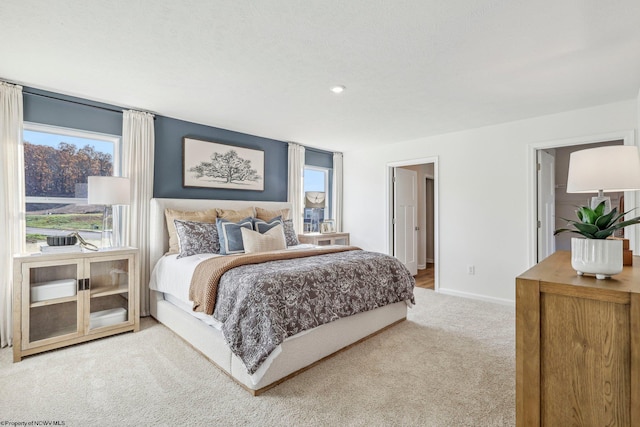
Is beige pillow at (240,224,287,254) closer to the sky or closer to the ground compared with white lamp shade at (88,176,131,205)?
closer to the ground

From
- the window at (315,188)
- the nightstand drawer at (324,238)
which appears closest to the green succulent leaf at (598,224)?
the nightstand drawer at (324,238)

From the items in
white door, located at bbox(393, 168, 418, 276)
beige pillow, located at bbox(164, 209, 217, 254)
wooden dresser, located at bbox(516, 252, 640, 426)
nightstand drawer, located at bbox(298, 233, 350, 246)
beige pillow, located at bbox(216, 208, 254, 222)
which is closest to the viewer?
wooden dresser, located at bbox(516, 252, 640, 426)

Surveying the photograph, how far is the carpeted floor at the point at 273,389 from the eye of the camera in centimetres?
184

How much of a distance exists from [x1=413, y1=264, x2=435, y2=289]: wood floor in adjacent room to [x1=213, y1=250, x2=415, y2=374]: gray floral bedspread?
2.29m

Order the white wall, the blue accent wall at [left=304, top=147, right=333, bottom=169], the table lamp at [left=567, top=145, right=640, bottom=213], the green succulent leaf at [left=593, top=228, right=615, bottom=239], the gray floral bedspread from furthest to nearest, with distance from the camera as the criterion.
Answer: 1. the blue accent wall at [left=304, top=147, right=333, bottom=169]
2. the white wall
3. the gray floral bedspread
4. the table lamp at [left=567, top=145, right=640, bottom=213]
5. the green succulent leaf at [left=593, top=228, right=615, bottom=239]

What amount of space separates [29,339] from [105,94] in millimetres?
2250

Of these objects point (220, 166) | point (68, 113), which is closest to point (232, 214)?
point (220, 166)

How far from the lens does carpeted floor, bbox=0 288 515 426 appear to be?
1.84 metres

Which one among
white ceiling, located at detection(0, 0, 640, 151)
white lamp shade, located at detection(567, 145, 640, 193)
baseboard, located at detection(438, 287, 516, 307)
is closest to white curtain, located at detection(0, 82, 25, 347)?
white ceiling, located at detection(0, 0, 640, 151)

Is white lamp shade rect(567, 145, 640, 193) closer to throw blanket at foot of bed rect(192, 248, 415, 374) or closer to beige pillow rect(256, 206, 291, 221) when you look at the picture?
throw blanket at foot of bed rect(192, 248, 415, 374)

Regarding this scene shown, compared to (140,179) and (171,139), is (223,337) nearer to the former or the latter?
(140,179)

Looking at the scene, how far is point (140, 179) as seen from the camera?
355 centimetres

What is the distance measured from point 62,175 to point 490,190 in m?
4.89

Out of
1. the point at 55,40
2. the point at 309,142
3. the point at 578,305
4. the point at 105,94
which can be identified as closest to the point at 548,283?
the point at 578,305
